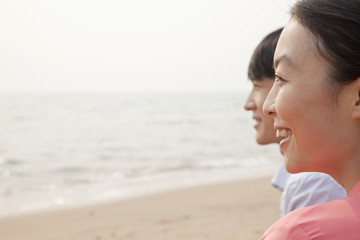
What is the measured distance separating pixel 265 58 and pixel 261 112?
30 centimetres

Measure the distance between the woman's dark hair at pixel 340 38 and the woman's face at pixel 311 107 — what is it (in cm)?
2

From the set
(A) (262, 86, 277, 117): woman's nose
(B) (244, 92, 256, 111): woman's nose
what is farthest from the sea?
(A) (262, 86, 277, 117): woman's nose

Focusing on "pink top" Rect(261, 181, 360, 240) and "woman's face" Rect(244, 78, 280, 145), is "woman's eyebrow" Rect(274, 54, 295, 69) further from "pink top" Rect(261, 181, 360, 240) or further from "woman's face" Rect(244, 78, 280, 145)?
"woman's face" Rect(244, 78, 280, 145)

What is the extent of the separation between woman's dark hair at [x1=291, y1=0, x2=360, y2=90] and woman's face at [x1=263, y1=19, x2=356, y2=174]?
0.02 m

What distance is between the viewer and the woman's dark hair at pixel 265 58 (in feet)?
7.68

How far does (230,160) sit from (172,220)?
6.12 meters

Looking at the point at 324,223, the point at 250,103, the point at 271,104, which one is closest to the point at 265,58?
the point at 250,103

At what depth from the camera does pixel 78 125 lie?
23.2 meters

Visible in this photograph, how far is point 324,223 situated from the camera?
782 mm

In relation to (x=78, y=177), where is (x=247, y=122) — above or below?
below

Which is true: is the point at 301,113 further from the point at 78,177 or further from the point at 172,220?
the point at 78,177

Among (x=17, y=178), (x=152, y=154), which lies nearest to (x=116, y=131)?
(x=152, y=154)

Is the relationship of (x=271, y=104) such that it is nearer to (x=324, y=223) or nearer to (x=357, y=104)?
(x=357, y=104)

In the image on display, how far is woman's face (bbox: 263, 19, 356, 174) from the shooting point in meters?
0.99
